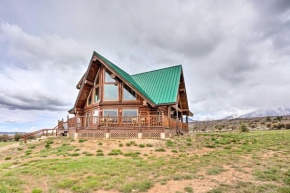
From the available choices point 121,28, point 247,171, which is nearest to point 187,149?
point 247,171

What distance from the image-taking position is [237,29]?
1638cm

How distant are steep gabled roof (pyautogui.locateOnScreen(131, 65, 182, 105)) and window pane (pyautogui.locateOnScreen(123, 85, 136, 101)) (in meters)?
1.83

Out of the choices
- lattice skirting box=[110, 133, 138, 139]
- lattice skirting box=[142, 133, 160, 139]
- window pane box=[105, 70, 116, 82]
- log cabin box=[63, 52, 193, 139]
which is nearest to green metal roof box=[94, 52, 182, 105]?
log cabin box=[63, 52, 193, 139]

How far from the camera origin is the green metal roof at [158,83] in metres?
17.0

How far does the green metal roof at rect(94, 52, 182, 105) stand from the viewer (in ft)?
55.9

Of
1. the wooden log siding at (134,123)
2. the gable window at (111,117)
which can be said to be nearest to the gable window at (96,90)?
the gable window at (111,117)

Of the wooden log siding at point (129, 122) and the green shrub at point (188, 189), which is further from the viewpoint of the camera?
the wooden log siding at point (129, 122)

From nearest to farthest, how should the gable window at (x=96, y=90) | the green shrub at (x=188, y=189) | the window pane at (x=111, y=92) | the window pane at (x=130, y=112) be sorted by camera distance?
the green shrub at (x=188, y=189), the window pane at (x=130, y=112), the window pane at (x=111, y=92), the gable window at (x=96, y=90)

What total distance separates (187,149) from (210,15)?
1083 cm

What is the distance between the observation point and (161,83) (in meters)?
19.5

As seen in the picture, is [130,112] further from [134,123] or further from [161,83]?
[161,83]

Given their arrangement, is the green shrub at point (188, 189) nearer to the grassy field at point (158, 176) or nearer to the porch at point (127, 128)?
the grassy field at point (158, 176)

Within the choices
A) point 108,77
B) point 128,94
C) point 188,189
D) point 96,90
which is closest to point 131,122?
point 128,94

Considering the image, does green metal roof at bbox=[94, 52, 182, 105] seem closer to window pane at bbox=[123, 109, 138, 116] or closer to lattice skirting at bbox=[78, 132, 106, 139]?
window pane at bbox=[123, 109, 138, 116]
